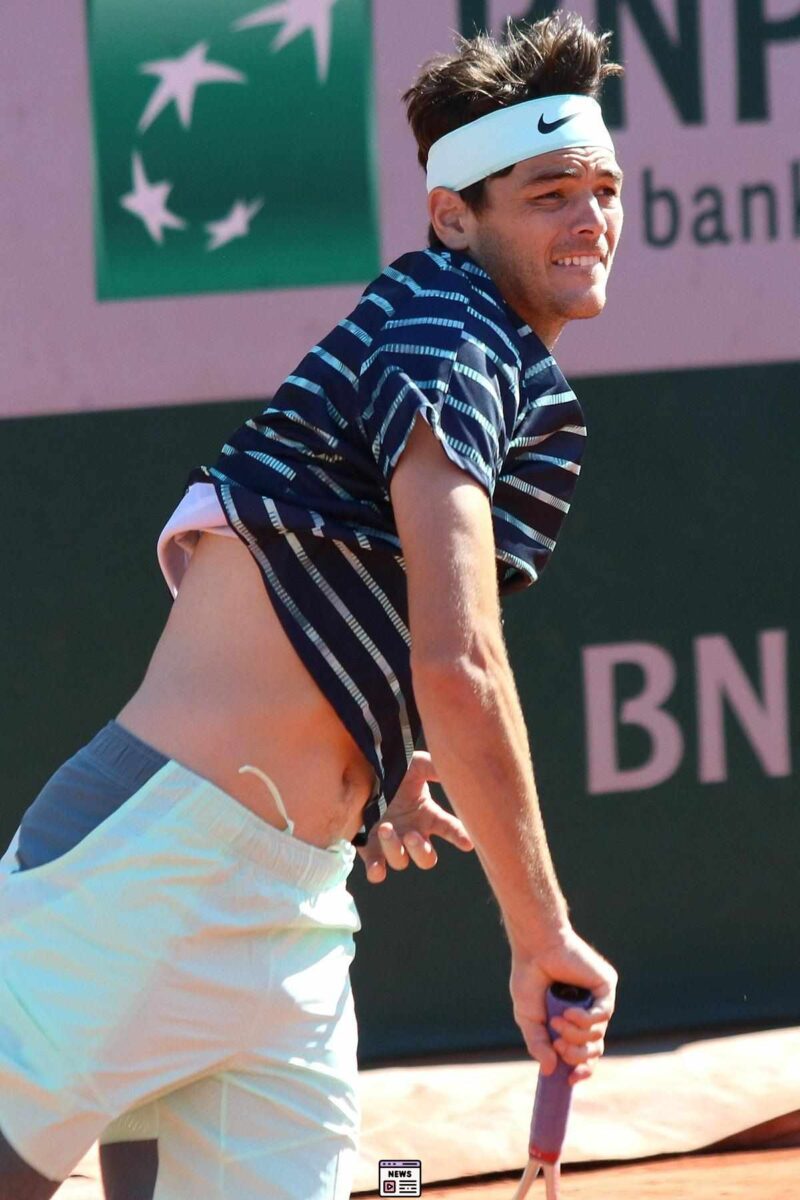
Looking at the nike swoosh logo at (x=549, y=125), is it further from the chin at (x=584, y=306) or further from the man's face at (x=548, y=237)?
the chin at (x=584, y=306)

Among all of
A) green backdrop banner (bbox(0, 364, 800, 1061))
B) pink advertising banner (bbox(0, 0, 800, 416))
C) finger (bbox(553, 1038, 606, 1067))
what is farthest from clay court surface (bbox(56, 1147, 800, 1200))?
finger (bbox(553, 1038, 606, 1067))

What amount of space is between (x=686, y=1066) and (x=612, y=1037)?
0.28 metres

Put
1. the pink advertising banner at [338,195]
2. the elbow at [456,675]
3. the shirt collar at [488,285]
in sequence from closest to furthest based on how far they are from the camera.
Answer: the elbow at [456,675] → the shirt collar at [488,285] → the pink advertising banner at [338,195]

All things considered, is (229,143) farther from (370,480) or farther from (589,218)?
(370,480)

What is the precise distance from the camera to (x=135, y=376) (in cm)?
436

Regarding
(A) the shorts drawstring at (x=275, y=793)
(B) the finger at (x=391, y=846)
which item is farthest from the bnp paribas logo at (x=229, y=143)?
(A) the shorts drawstring at (x=275, y=793)

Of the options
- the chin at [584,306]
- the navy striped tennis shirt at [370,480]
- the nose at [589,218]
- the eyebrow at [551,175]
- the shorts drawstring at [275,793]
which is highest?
the eyebrow at [551,175]

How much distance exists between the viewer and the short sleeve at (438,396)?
1.95 m

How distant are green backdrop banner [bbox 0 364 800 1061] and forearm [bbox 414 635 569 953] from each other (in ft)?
8.34

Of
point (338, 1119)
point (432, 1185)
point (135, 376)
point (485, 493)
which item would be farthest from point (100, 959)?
point (135, 376)

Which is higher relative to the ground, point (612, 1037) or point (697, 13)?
point (697, 13)

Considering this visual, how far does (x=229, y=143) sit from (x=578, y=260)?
2.23m

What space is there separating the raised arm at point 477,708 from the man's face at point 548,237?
0.38 metres

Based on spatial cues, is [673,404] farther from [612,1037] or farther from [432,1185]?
[432,1185]
